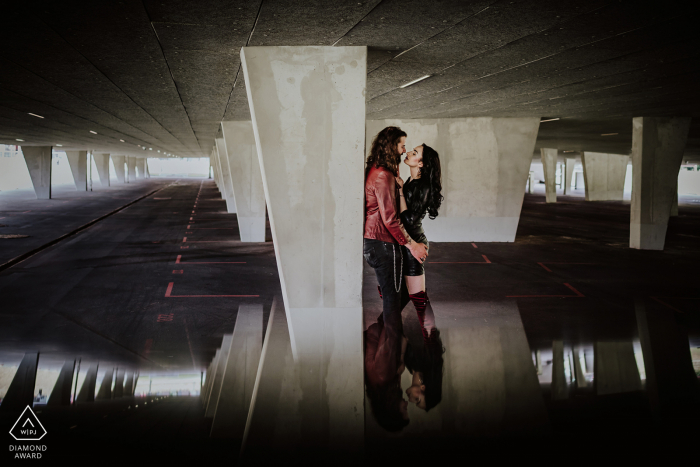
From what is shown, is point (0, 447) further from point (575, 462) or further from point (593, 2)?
point (593, 2)

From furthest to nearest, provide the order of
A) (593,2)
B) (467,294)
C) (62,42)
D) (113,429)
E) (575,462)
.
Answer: (467,294)
(62,42)
(593,2)
(113,429)
(575,462)

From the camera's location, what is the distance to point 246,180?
54.3 ft

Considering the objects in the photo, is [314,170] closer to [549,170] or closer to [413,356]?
[413,356]

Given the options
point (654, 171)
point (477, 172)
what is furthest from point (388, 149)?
point (654, 171)

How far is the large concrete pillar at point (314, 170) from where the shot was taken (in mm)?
6379

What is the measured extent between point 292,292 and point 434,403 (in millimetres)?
2959

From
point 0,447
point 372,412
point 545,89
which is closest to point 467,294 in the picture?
point 545,89

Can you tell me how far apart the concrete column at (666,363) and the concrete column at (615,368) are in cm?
13

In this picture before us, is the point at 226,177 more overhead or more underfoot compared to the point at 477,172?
more underfoot

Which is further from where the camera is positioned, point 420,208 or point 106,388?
point 420,208

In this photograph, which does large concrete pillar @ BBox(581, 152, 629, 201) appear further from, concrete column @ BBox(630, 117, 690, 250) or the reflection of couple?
the reflection of couple

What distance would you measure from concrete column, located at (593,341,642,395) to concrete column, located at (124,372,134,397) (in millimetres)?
4304

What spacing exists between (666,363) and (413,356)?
8.99ft

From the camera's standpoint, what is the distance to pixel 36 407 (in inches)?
163
